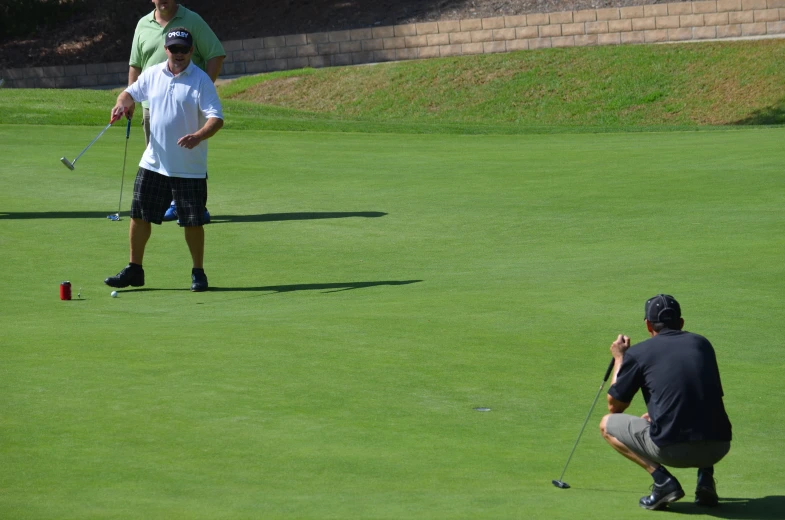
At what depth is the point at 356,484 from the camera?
579 centimetres

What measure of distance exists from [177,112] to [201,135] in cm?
41

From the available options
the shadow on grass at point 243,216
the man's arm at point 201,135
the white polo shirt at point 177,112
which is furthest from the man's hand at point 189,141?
the shadow on grass at point 243,216

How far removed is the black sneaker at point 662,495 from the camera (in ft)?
18.4

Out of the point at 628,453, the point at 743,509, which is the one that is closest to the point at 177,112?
the point at 628,453

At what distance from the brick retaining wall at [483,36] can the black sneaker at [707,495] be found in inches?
1128

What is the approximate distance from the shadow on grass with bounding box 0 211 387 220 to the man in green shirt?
1.08 metres

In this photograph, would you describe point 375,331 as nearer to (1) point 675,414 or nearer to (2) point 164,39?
(1) point 675,414

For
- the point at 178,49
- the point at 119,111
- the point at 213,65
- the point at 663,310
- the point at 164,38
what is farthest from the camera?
the point at 164,38

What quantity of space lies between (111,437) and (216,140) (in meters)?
13.0

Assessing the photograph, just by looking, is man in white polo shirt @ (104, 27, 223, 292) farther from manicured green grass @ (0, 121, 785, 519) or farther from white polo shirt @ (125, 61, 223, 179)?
manicured green grass @ (0, 121, 785, 519)

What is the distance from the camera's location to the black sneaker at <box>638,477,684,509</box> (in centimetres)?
561

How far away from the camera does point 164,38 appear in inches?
498

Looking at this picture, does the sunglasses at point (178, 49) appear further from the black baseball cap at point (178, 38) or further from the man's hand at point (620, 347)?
the man's hand at point (620, 347)

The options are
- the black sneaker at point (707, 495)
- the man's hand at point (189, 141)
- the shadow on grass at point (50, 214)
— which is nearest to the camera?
the black sneaker at point (707, 495)
